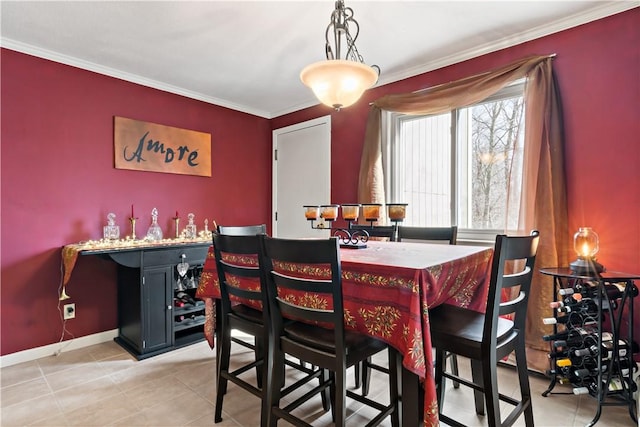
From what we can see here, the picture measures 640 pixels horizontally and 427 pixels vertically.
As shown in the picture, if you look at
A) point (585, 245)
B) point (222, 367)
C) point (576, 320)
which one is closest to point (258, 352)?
point (222, 367)

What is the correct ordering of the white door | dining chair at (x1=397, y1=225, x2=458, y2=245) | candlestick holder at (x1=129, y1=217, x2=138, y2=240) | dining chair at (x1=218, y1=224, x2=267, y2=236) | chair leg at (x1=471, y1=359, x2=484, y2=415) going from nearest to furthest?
chair leg at (x1=471, y1=359, x2=484, y2=415), dining chair at (x1=397, y1=225, x2=458, y2=245), dining chair at (x1=218, y1=224, x2=267, y2=236), candlestick holder at (x1=129, y1=217, x2=138, y2=240), the white door

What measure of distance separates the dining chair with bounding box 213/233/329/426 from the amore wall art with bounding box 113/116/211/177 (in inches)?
77.8

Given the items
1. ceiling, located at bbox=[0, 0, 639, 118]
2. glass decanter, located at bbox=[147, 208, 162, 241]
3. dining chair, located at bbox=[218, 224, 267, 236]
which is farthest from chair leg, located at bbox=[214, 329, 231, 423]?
ceiling, located at bbox=[0, 0, 639, 118]

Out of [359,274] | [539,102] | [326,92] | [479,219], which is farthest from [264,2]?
[479,219]

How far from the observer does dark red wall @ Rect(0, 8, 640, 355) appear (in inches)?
84.7

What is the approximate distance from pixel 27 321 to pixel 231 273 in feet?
6.91

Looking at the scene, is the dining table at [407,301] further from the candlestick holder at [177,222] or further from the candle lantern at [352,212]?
the candlestick holder at [177,222]

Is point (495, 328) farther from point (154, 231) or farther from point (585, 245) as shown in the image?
point (154, 231)

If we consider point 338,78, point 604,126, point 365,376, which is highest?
point 338,78

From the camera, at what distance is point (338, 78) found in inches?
66.5

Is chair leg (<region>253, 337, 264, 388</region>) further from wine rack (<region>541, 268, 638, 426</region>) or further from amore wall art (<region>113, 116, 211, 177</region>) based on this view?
amore wall art (<region>113, 116, 211, 177</region>)

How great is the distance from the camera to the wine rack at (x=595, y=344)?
5.94 ft

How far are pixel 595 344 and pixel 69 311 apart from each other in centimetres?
371

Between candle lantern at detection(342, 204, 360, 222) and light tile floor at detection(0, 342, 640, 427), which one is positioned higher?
candle lantern at detection(342, 204, 360, 222)
